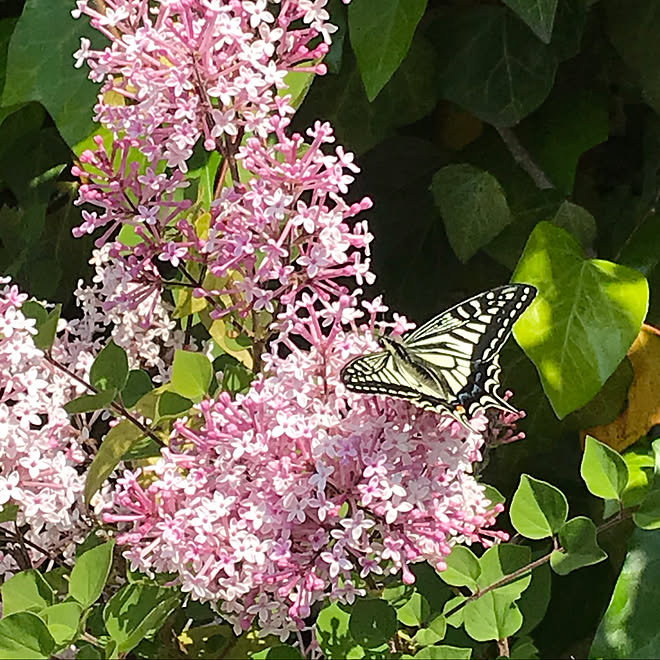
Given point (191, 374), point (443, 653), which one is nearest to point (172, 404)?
point (191, 374)

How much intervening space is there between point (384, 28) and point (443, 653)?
52cm

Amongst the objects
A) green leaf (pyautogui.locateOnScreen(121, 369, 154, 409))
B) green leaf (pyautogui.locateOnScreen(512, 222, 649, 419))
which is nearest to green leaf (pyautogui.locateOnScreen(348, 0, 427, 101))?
green leaf (pyautogui.locateOnScreen(512, 222, 649, 419))

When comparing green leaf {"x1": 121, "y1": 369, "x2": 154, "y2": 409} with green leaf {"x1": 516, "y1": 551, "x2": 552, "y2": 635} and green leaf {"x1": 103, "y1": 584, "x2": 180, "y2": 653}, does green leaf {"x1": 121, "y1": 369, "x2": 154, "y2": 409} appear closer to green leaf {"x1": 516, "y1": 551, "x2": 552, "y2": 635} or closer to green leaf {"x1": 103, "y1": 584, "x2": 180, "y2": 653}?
green leaf {"x1": 103, "y1": 584, "x2": 180, "y2": 653}

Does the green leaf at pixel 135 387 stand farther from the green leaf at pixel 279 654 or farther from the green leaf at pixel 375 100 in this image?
the green leaf at pixel 375 100

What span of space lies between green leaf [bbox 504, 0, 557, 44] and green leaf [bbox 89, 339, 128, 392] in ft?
1.41

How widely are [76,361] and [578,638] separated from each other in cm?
55

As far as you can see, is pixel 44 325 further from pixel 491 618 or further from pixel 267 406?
pixel 491 618

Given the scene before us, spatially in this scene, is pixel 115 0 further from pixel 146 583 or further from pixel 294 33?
pixel 146 583

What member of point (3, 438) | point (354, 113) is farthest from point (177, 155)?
point (354, 113)

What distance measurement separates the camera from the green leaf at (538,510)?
1.89ft

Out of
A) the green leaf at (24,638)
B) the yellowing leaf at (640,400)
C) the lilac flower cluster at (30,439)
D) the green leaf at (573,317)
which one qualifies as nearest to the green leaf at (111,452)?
the lilac flower cluster at (30,439)

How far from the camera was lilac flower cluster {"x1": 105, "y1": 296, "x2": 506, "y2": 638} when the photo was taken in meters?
0.55

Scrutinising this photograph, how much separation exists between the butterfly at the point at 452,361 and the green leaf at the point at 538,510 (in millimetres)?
51

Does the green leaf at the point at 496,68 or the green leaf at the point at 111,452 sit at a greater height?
the green leaf at the point at 496,68
